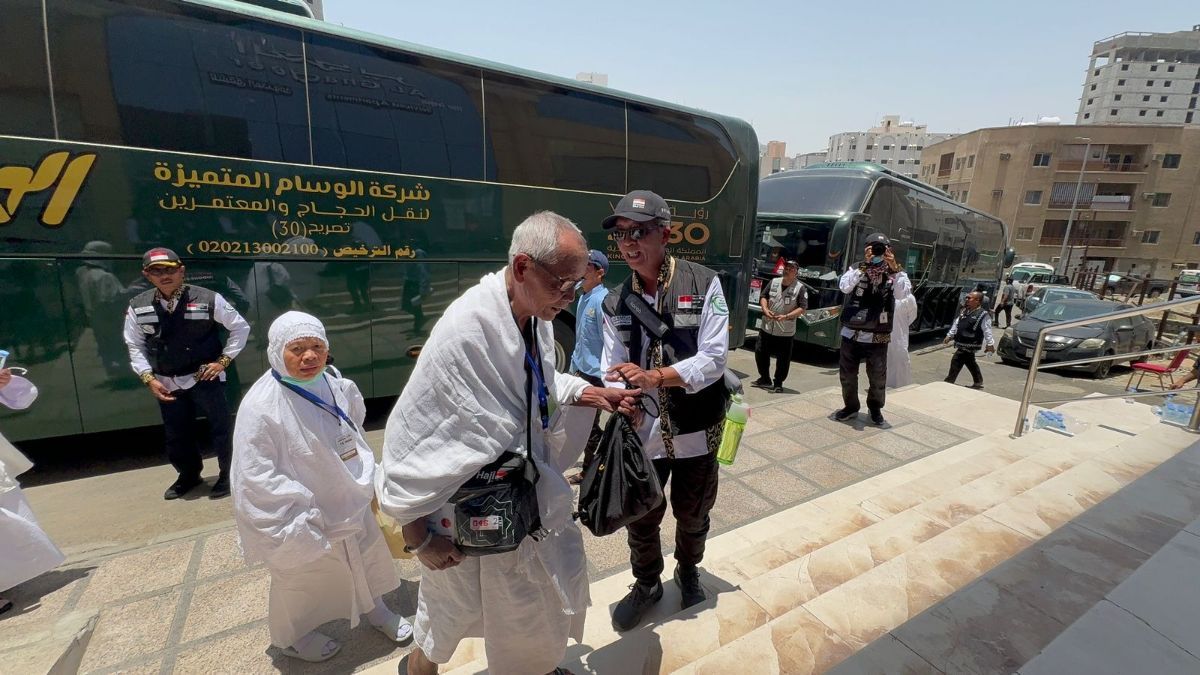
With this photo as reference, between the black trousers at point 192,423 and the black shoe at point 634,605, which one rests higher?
the black trousers at point 192,423

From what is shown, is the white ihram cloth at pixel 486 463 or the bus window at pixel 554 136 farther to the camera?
the bus window at pixel 554 136

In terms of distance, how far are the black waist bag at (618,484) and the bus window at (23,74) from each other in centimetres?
451

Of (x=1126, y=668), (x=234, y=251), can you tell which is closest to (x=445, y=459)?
(x=1126, y=668)

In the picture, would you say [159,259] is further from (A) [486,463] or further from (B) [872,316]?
(B) [872,316]

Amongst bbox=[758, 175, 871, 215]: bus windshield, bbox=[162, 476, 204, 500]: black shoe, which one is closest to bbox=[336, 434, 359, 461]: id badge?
bbox=[162, 476, 204, 500]: black shoe

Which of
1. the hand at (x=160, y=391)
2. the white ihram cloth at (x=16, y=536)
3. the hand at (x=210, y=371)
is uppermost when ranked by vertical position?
the hand at (x=210, y=371)

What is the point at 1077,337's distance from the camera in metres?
10.3

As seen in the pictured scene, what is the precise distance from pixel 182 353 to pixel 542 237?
3.50m

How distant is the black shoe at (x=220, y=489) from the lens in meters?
3.81

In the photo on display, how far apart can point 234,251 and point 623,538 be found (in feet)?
12.5

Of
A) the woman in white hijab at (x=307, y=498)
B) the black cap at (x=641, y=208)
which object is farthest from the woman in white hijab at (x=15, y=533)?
the black cap at (x=641, y=208)

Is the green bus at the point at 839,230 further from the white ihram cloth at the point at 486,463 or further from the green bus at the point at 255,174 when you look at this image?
the white ihram cloth at the point at 486,463

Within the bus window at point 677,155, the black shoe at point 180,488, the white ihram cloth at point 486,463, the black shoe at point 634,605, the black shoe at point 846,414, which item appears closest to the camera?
the white ihram cloth at point 486,463

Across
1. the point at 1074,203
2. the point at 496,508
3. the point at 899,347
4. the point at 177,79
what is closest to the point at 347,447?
the point at 496,508
